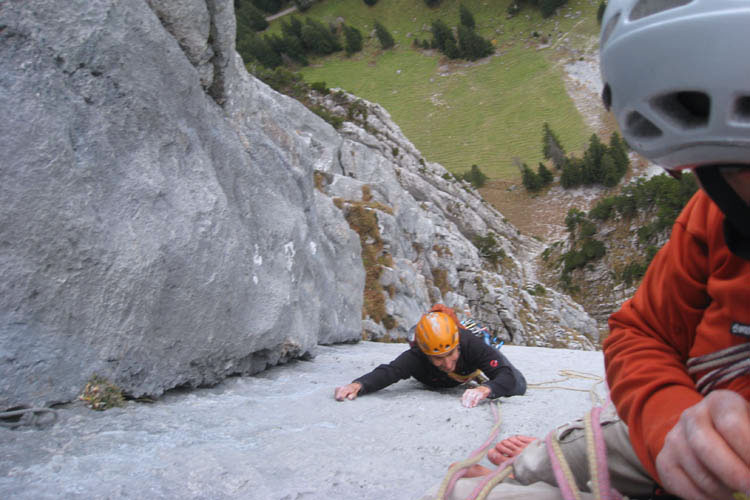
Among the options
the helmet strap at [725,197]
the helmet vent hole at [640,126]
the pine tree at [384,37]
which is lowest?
the helmet strap at [725,197]

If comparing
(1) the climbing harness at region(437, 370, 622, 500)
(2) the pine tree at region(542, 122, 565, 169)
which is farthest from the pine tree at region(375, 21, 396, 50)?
(1) the climbing harness at region(437, 370, 622, 500)

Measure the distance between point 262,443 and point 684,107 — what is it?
3496mm

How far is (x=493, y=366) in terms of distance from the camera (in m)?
5.52

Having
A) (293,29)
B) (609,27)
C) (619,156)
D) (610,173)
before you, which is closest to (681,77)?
(609,27)

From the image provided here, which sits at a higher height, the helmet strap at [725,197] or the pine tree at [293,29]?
the pine tree at [293,29]

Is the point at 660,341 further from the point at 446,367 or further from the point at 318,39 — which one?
the point at 318,39

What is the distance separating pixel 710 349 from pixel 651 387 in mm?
301

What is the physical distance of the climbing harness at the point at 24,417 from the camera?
3275mm

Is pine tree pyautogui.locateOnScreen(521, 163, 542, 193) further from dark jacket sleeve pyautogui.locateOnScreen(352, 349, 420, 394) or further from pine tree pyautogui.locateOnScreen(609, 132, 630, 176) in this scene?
dark jacket sleeve pyautogui.locateOnScreen(352, 349, 420, 394)

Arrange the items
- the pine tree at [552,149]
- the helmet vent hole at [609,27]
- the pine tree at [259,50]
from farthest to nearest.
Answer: the pine tree at [259,50], the pine tree at [552,149], the helmet vent hole at [609,27]

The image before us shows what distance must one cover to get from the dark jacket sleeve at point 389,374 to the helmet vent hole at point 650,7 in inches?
175

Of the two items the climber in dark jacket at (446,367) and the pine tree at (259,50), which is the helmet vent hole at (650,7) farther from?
the pine tree at (259,50)

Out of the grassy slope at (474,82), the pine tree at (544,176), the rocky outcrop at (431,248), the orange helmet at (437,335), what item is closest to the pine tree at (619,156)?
the pine tree at (544,176)

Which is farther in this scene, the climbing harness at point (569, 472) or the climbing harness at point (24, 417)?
the climbing harness at point (24, 417)
